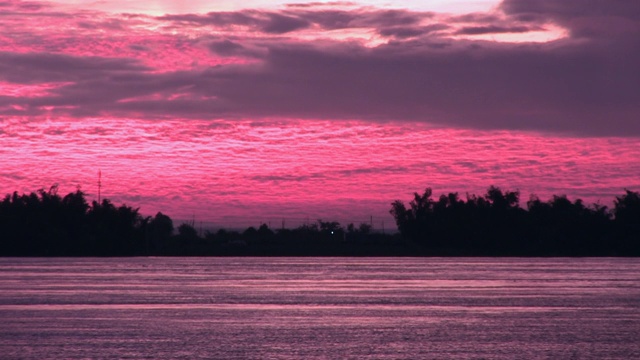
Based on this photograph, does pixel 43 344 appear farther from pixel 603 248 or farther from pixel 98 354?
Answer: pixel 603 248

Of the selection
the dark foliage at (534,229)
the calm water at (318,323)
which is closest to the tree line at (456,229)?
the dark foliage at (534,229)

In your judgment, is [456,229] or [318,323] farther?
[456,229]

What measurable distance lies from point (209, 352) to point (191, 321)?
9039 millimetres

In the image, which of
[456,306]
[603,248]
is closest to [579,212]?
[603,248]

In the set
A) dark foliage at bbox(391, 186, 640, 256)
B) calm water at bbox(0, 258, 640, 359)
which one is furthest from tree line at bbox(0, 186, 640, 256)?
calm water at bbox(0, 258, 640, 359)

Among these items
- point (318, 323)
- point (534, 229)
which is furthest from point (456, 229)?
point (318, 323)

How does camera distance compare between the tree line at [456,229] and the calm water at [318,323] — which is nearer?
the calm water at [318,323]

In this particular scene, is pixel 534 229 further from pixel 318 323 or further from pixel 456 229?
pixel 318 323

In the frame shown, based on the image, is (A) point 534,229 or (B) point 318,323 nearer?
(B) point 318,323

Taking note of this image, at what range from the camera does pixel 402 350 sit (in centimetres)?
2898

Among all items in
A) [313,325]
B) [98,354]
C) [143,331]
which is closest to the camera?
[98,354]

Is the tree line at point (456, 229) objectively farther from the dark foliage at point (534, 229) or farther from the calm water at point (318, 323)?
the calm water at point (318, 323)

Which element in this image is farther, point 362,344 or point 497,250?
point 497,250

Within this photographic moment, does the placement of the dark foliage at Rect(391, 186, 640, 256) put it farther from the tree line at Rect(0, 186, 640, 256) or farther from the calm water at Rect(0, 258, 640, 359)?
the calm water at Rect(0, 258, 640, 359)
